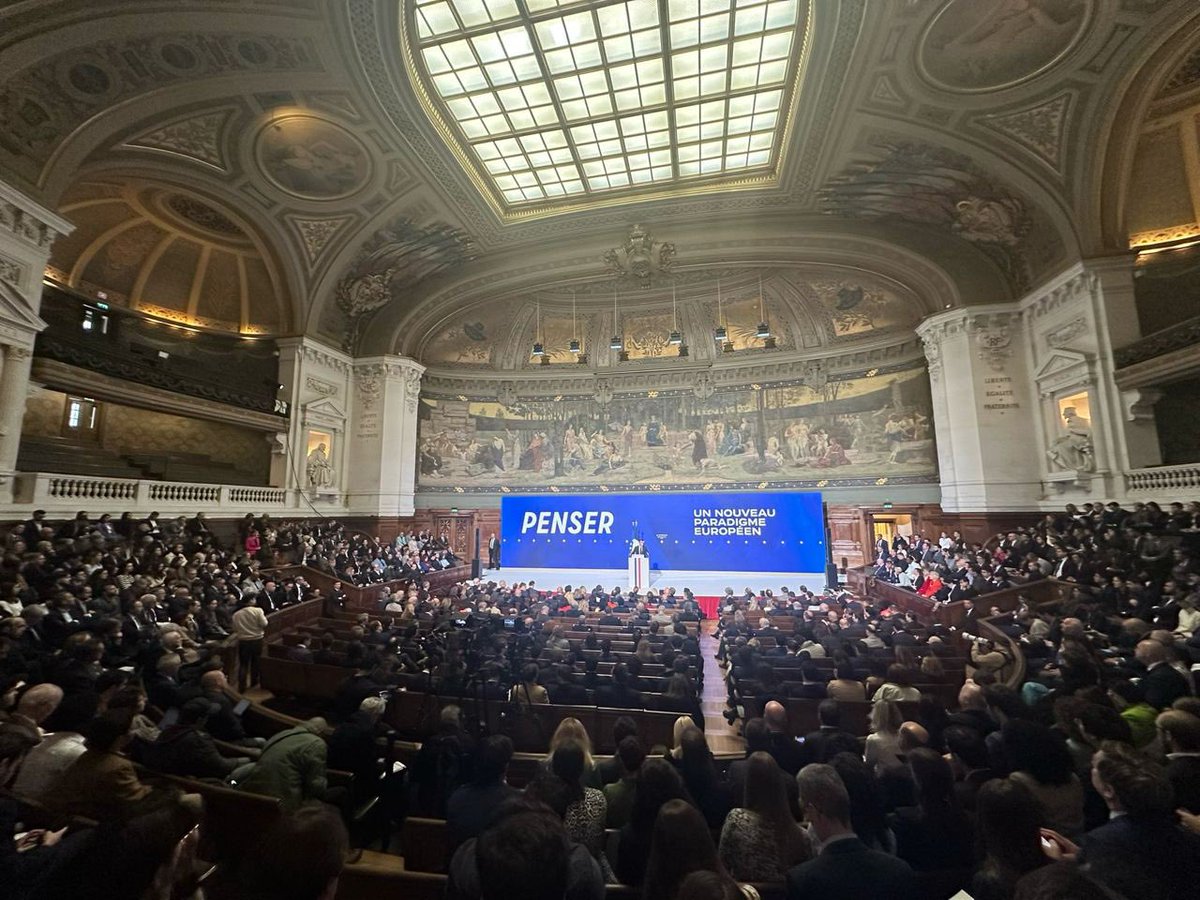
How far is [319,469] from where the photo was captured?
17.0 metres

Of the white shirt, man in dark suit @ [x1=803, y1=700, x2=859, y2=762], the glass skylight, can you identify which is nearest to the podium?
the glass skylight

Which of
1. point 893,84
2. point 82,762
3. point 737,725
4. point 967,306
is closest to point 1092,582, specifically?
point 737,725

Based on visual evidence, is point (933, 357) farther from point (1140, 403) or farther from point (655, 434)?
point (655, 434)

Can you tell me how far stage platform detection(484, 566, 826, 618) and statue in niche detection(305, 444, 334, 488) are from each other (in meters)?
6.27

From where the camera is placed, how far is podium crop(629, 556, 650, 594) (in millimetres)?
15720

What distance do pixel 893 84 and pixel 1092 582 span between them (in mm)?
10337

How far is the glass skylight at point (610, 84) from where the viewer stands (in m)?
9.99

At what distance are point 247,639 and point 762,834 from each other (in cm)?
731

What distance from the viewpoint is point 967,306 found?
14133 millimetres

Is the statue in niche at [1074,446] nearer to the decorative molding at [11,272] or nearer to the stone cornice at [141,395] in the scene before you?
the stone cornice at [141,395]

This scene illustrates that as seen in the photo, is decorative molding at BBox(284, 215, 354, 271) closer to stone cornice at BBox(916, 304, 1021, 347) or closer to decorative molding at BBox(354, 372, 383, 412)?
decorative molding at BBox(354, 372, 383, 412)

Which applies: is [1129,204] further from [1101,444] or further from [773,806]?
[773,806]

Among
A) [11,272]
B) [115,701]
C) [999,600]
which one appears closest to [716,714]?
[115,701]

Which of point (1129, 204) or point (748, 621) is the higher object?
point (1129, 204)
